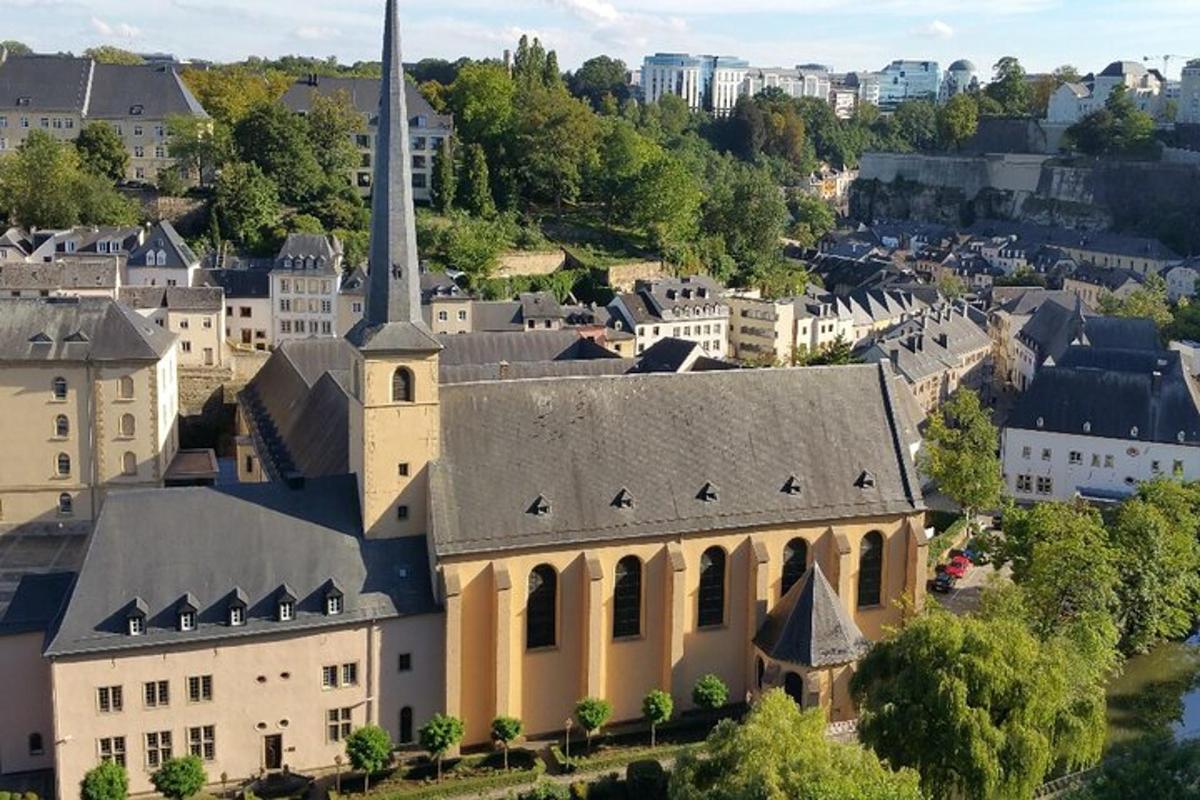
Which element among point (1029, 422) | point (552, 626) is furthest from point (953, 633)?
point (1029, 422)

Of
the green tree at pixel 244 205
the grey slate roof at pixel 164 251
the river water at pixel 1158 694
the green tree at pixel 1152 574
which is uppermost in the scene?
the green tree at pixel 244 205

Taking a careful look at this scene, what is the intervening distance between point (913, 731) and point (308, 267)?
214 feet

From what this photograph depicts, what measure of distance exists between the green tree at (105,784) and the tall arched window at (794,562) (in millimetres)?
22242

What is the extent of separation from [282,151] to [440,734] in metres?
77.7

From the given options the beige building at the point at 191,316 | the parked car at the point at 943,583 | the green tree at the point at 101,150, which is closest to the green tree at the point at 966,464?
the parked car at the point at 943,583

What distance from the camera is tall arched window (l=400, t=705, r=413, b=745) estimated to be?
1608 inches

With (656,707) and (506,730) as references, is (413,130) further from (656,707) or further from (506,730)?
(506,730)

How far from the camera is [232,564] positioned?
3888cm

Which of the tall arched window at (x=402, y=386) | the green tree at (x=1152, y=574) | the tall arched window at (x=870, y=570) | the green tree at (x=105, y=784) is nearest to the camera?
the green tree at (x=105, y=784)

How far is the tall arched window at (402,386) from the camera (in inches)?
1574

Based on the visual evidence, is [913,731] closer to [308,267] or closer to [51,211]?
[308,267]

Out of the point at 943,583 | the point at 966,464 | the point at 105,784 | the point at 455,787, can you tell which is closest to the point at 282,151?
the point at 966,464

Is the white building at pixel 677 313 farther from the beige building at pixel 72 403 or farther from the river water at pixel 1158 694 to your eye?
the river water at pixel 1158 694

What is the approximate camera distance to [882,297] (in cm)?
11775
